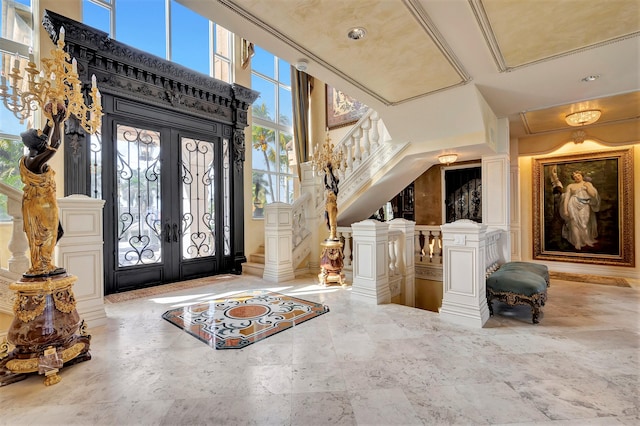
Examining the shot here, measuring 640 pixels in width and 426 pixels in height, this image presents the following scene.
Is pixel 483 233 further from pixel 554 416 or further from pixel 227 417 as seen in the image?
pixel 227 417

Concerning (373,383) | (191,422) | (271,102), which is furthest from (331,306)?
(271,102)

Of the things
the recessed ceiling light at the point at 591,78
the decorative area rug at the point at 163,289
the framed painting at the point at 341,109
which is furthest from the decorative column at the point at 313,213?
the recessed ceiling light at the point at 591,78

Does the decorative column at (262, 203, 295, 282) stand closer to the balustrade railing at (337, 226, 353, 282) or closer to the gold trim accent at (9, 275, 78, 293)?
the balustrade railing at (337, 226, 353, 282)

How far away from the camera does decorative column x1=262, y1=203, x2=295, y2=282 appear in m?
5.32

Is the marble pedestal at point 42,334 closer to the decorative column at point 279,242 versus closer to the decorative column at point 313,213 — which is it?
the decorative column at point 279,242

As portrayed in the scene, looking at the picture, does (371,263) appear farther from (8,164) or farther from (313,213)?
(8,164)

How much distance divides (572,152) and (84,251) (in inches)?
341

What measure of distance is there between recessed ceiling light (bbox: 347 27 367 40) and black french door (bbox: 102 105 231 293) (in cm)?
396

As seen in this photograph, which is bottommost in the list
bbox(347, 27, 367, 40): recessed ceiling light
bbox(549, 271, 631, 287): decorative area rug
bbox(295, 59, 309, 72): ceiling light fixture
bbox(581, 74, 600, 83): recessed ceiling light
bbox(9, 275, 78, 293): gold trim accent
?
bbox(549, 271, 631, 287): decorative area rug

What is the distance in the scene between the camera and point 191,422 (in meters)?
1.67

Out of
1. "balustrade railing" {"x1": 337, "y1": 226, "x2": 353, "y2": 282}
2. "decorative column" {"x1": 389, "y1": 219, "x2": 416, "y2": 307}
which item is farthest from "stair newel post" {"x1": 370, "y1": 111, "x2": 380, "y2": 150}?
"balustrade railing" {"x1": 337, "y1": 226, "x2": 353, "y2": 282}

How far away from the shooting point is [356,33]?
8.89 ft

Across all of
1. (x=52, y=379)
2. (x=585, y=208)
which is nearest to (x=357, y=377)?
(x=52, y=379)

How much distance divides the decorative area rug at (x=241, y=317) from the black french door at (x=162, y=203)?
5.83 feet
